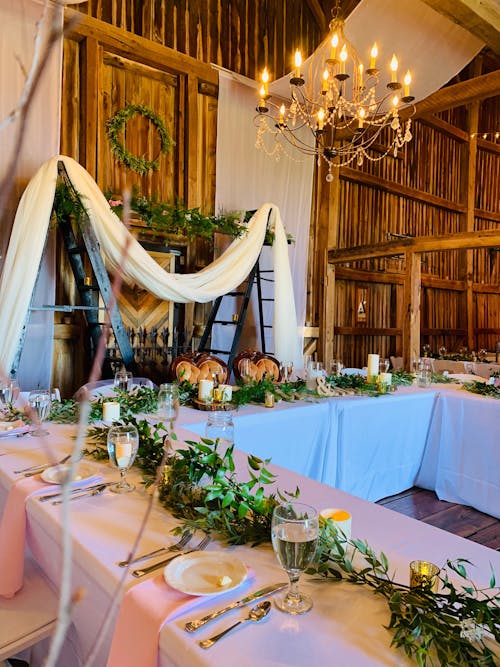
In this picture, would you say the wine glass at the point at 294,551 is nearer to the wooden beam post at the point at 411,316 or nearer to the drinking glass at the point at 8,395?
the drinking glass at the point at 8,395

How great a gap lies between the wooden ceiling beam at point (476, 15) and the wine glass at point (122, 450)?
14.3ft

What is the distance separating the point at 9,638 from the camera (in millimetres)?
1250

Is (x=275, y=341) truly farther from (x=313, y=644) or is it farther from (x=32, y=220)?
(x=313, y=644)

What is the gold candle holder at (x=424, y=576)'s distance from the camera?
0.96 metres

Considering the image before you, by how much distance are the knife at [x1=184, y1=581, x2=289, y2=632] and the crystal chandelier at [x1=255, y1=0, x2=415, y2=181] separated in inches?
119

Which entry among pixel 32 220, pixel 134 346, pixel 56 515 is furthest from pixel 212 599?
pixel 134 346

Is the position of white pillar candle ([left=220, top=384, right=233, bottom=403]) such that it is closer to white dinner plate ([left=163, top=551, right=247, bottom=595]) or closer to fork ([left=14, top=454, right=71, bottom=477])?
fork ([left=14, top=454, right=71, bottom=477])

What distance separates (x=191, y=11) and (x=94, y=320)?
4.05 meters

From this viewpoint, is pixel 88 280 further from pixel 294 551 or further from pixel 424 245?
pixel 294 551

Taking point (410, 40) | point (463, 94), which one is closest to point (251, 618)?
point (410, 40)

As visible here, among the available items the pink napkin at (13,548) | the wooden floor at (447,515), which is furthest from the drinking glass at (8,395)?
the wooden floor at (447,515)

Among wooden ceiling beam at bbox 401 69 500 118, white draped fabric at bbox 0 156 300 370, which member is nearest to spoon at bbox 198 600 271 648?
white draped fabric at bbox 0 156 300 370

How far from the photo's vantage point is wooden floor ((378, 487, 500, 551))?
307 cm

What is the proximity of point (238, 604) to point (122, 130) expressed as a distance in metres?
5.40
